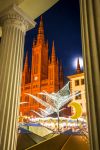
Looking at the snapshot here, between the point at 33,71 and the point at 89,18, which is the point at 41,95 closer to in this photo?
the point at 33,71

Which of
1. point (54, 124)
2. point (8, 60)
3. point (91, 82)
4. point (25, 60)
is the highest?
point (25, 60)

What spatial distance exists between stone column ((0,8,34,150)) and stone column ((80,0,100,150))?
129 cm

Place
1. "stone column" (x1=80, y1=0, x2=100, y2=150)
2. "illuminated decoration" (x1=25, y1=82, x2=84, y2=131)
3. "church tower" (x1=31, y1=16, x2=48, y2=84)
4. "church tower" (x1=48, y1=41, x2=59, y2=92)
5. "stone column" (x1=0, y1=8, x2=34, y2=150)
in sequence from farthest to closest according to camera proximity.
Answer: "church tower" (x1=31, y1=16, x2=48, y2=84) < "church tower" (x1=48, y1=41, x2=59, y2=92) < "illuminated decoration" (x1=25, y1=82, x2=84, y2=131) < "stone column" (x1=0, y1=8, x2=34, y2=150) < "stone column" (x1=80, y1=0, x2=100, y2=150)

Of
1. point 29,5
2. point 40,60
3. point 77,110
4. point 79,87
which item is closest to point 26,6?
point 29,5

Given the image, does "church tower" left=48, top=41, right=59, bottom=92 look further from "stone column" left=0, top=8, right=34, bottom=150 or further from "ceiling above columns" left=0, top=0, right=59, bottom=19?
"stone column" left=0, top=8, right=34, bottom=150

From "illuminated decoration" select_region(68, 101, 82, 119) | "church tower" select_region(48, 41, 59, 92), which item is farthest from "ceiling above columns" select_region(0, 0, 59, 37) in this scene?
"illuminated decoration" select_region(68, 101, 82, 119)

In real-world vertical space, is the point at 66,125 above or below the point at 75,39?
below

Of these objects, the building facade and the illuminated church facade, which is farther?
the illuminated church facade

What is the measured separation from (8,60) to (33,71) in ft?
7.11

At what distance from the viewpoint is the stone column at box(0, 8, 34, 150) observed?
2303 millimetres

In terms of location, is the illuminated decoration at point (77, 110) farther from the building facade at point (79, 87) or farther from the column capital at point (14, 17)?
the column capital at point (14, 17)

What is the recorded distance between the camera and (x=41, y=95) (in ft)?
13.8

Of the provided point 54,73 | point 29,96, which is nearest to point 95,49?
point 54,73

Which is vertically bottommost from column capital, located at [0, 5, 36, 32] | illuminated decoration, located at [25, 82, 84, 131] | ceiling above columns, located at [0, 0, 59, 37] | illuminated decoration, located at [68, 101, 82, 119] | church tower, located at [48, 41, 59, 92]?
illuminated decoration, located at [68, 101, 82, 119]
